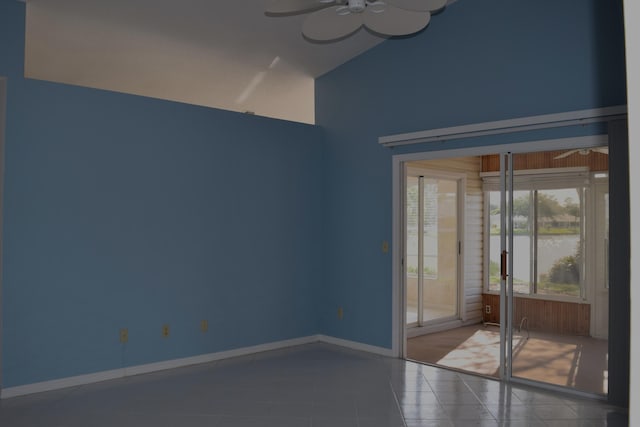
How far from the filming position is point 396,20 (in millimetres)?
3412

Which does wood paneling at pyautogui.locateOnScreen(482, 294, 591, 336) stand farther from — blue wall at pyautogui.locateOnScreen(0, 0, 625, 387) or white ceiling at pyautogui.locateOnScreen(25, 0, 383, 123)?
white ceiling at pyautogui.locateOnScreen(25, 0, 383, 123)

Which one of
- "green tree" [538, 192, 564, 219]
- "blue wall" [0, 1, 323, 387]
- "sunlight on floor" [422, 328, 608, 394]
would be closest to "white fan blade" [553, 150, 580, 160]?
"green tree" [538, 192, 564, 219]

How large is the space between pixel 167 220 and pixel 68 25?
5.93 ft

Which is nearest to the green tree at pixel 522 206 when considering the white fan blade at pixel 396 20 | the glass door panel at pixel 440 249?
the white fan blade at pixel 396 20

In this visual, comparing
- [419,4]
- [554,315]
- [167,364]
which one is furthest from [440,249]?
[419,4]

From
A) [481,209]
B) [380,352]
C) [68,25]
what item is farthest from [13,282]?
[481,209]

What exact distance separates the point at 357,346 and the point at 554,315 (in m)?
2.11

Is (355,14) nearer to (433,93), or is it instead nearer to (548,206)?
(433,93)

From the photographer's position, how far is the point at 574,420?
141 inches

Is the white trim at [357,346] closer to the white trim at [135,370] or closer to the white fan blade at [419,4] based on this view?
the white trim at [135,370]

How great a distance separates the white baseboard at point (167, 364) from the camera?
4.01 metres

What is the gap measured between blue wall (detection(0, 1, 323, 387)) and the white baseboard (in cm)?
6

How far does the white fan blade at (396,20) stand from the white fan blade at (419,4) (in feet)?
0.50

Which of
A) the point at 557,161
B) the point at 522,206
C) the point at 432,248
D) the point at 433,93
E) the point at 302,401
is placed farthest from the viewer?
the point at 432,248
